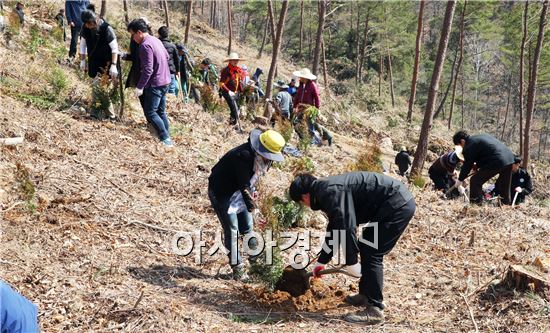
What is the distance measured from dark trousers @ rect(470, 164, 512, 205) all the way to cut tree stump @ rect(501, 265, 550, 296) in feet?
13.2

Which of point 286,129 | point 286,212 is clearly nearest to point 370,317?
point 286,212

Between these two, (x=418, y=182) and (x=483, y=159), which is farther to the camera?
(x=418, y=182)

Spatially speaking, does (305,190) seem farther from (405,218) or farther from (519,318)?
(519,318)

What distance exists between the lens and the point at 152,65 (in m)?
7.57

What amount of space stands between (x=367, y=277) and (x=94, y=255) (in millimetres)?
2475

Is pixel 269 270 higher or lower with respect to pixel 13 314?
lower

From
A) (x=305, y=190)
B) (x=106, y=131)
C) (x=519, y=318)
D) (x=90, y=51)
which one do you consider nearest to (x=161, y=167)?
(x=106, y=131)

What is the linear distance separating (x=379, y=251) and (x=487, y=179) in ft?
16.7

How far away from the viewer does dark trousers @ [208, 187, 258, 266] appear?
16.4 feet

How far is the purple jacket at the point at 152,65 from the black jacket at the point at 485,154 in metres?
4.99

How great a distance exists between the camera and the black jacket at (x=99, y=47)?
8.07m

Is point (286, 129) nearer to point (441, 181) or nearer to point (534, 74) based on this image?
point (441, 181)

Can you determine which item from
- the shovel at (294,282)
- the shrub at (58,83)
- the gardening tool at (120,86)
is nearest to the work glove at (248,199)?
the shovel at (294,282)

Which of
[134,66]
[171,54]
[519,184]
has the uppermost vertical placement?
[171,54]
